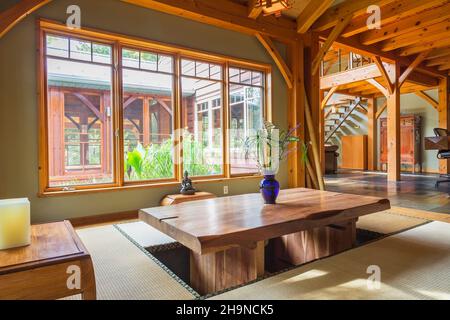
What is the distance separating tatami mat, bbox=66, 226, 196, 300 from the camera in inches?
62.6

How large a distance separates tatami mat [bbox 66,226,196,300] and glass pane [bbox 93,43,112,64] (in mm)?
2186

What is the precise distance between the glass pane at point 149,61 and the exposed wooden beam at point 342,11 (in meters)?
2.83

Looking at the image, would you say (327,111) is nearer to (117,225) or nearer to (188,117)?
(188,117)

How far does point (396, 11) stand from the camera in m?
4.43

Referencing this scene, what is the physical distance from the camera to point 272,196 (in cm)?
228

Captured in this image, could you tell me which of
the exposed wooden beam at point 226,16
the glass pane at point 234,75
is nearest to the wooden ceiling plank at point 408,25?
the exposed wooden beam at point 226,16

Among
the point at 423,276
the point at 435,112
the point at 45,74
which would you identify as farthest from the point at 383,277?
the point at 435,112

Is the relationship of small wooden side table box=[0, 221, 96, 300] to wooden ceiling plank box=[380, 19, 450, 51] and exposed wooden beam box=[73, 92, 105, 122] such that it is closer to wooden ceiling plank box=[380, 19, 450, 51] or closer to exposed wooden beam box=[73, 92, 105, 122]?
exposed wooden beam box=[73, 92, 105, 122]

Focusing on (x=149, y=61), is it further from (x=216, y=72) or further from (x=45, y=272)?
(x=45, y=272)

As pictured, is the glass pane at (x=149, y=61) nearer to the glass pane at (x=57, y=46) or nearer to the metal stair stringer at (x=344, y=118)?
the glass pane at (x=57, y=46)

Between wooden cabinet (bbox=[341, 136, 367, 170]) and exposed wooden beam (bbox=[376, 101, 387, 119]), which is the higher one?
exposed wooden beam (bbox=[376, 101, 387, 119])

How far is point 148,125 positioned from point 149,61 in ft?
2.80

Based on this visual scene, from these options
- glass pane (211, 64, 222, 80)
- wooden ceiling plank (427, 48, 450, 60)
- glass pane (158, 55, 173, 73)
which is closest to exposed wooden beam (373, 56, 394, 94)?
wooden ceiling plank (427, 48, 450, 60)

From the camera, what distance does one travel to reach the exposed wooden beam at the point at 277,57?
4637 millimetres
